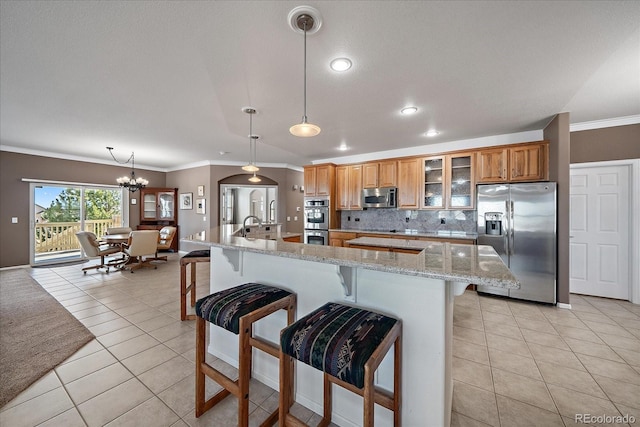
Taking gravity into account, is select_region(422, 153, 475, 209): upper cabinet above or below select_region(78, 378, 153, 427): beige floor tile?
above

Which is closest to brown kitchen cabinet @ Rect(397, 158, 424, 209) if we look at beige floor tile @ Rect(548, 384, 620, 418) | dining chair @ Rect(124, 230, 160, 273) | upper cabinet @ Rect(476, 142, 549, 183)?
upper cabinet @ Rect(476, 142, 549, 183)

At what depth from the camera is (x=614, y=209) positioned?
11.3 ft

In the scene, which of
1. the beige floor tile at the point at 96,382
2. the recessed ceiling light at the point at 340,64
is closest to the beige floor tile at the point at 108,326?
the beige floor tile at the point at 96,382

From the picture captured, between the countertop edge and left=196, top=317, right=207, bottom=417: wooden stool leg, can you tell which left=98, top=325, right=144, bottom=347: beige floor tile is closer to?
left=196, top=317, right=207, bottom=417: wooden stool leg

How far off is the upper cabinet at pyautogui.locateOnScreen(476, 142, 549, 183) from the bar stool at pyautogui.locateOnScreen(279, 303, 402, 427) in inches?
145

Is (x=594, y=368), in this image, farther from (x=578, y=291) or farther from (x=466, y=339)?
(x=578, y=291)

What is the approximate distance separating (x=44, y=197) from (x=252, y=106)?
6200mm

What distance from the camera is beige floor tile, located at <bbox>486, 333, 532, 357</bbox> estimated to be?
7.22 ft

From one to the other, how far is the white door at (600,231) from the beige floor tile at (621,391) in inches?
99.0

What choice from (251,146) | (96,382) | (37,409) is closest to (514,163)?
(251,146)

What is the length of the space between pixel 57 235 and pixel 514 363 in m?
8.88

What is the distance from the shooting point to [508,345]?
2.30 meters

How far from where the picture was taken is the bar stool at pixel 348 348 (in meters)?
0.96

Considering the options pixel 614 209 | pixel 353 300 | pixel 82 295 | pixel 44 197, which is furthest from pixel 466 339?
pixel 44 197
